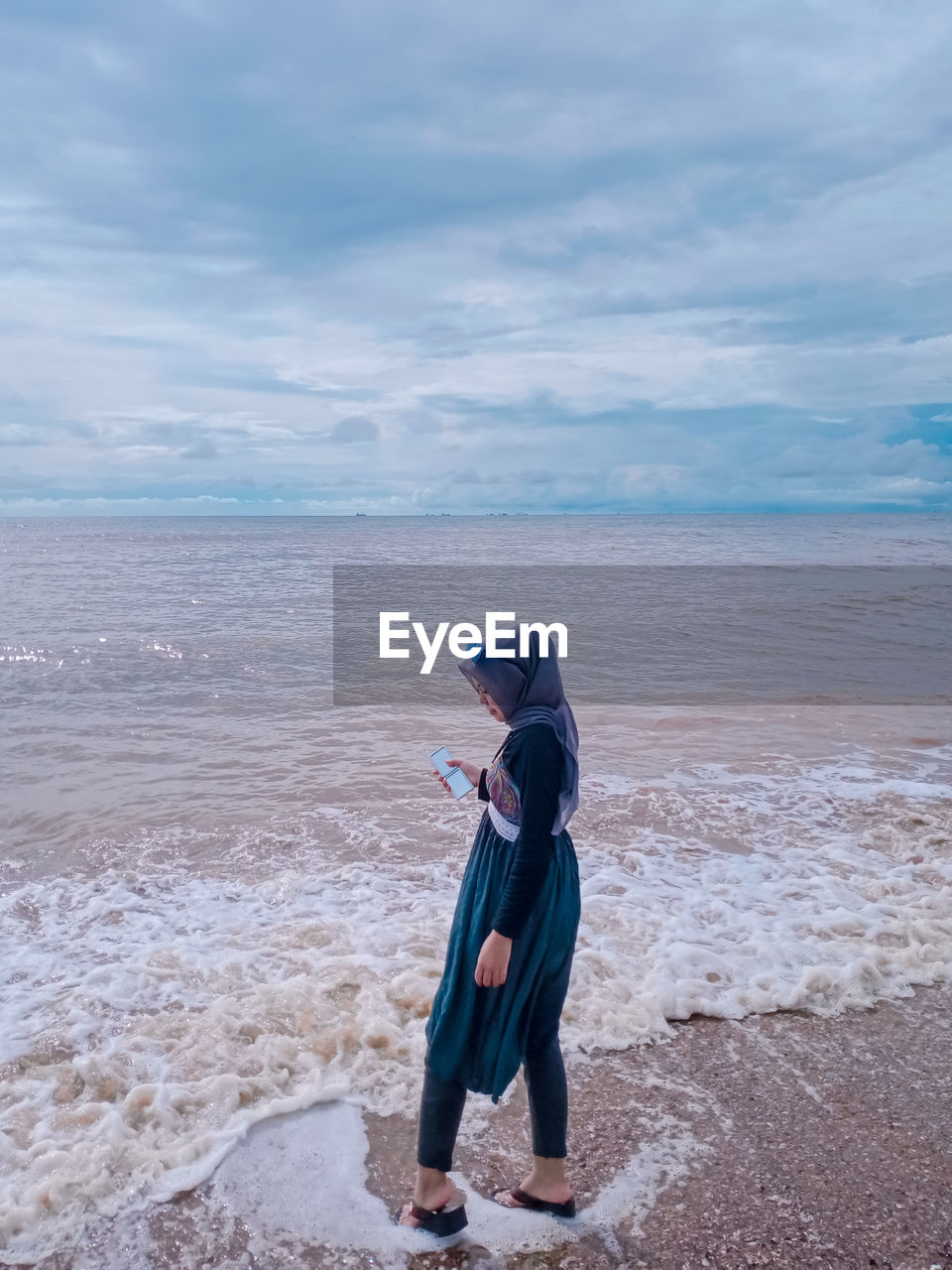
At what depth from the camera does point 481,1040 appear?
2758 millimetres

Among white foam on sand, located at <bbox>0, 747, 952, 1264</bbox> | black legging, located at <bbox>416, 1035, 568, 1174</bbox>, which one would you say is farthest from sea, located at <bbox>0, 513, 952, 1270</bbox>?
black legging, located at <bbox>416, 1035, 568, 1174</bbox>

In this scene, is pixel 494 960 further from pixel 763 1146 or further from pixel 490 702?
pixel 763 1146

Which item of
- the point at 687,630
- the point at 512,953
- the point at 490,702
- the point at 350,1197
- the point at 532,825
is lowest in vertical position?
the point at 350,1197

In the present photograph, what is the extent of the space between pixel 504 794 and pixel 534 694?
340 millimetres

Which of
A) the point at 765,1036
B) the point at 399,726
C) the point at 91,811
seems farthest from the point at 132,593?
the point at 765,1036

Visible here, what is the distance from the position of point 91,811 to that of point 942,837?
694 centimetres

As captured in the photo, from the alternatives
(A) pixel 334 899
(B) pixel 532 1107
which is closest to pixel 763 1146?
(B) pixel 532 1107

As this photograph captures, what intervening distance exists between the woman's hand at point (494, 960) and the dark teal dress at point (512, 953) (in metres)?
0.03

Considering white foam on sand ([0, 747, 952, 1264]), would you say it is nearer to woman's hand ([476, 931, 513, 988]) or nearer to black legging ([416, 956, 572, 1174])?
black legging ([416, 956, 572, 1174])

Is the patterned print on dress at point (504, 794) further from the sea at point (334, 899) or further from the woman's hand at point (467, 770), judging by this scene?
the sea at point (334, 899)

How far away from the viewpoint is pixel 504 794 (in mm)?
2748

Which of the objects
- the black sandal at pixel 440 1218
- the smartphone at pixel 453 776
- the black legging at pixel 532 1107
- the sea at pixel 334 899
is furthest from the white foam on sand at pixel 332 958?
the smartphone at pixel 453 776

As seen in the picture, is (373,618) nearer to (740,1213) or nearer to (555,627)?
(555,627)

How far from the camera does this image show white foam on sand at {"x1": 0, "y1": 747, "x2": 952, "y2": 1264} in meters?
3.56
